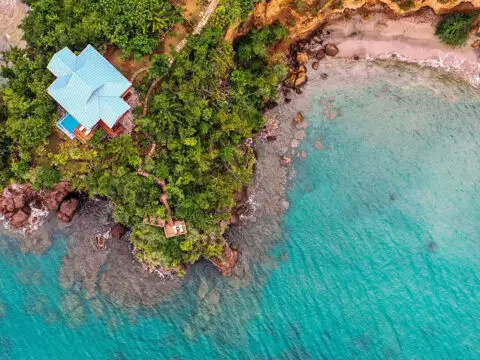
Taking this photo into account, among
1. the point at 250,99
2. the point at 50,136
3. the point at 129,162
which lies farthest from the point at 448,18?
the point at 50,136

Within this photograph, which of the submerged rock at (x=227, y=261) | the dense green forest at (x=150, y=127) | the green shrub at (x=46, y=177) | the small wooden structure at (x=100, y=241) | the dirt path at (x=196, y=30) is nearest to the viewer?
the dense green forest at (x=150, y=127)

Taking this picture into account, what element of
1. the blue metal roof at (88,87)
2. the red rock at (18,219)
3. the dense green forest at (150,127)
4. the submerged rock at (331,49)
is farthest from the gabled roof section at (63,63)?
the submerged rock at (331,49)

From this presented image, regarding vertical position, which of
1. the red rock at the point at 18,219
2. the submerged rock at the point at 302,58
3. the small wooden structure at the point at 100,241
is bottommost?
the red rock at the point at 18,219

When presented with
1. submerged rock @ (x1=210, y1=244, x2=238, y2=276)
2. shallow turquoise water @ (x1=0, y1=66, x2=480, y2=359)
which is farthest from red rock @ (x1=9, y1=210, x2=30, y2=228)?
submerged rock @ (x1=210, y1=244, x2=238, y2=276)

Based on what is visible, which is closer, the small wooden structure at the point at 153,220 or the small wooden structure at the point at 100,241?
the small wooden structure at the point at 153,220

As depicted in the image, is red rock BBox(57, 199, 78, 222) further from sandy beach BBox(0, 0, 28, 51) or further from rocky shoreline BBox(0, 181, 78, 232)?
sandy beach BBox(0, 0, 28, 51)

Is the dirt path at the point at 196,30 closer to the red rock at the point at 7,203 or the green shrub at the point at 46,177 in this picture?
the green shrub at the point at 46,177

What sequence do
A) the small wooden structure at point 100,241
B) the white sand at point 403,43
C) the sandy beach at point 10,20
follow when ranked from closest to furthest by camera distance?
1. the small wooden structure at point 100,241
2. the white sand at point 403,43
3. the sandy beach at point 10,20

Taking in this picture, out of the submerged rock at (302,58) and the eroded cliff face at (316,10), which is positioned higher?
the eroded cliff face at (316,10)

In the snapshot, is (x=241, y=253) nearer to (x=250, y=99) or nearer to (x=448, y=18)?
Answer: (x=250, y=99)
